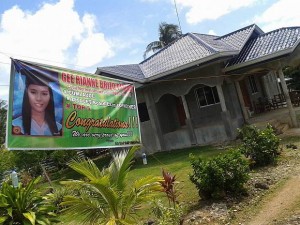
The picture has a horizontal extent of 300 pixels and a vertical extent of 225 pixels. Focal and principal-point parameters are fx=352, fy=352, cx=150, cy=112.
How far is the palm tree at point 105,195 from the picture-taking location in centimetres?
559

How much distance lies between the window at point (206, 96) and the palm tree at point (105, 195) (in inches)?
484

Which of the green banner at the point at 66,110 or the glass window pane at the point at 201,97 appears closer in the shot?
the green banner at the point at 66,110

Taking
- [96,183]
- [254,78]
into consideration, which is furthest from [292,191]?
[254,78]

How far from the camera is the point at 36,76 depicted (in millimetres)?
6484

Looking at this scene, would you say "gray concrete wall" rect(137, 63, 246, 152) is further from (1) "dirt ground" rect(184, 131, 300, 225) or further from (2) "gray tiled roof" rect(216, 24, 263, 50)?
(1) "dirt ground" rect(184, 131, 300, 225)

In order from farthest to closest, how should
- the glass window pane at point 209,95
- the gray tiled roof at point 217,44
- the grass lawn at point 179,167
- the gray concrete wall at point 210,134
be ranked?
1. the glass window pane at point 209,95
2. the gray concrete wall at point 210,134
3. the gray tiled roof at point 217,44
4. the grass lawn at point 179,167

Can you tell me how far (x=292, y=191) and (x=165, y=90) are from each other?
10.7 m

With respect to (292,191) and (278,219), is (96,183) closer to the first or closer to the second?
(278,219)

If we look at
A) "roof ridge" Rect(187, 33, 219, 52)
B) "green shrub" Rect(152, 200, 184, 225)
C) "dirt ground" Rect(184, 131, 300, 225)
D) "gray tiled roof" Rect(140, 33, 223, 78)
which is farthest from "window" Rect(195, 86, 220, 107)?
"green shrub" Rect(152, 200, 184, 225)

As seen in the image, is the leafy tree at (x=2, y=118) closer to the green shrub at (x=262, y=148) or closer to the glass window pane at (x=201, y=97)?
the glass window pane at (x=201, y=97)

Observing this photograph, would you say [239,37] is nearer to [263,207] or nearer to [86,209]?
[263,207]

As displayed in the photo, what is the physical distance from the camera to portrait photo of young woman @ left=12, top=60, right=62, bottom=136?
20.1ft

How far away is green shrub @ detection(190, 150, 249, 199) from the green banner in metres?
1.83

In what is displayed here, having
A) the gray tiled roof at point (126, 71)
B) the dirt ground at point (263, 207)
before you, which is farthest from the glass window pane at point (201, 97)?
the dirt ground at point (263, 207)
